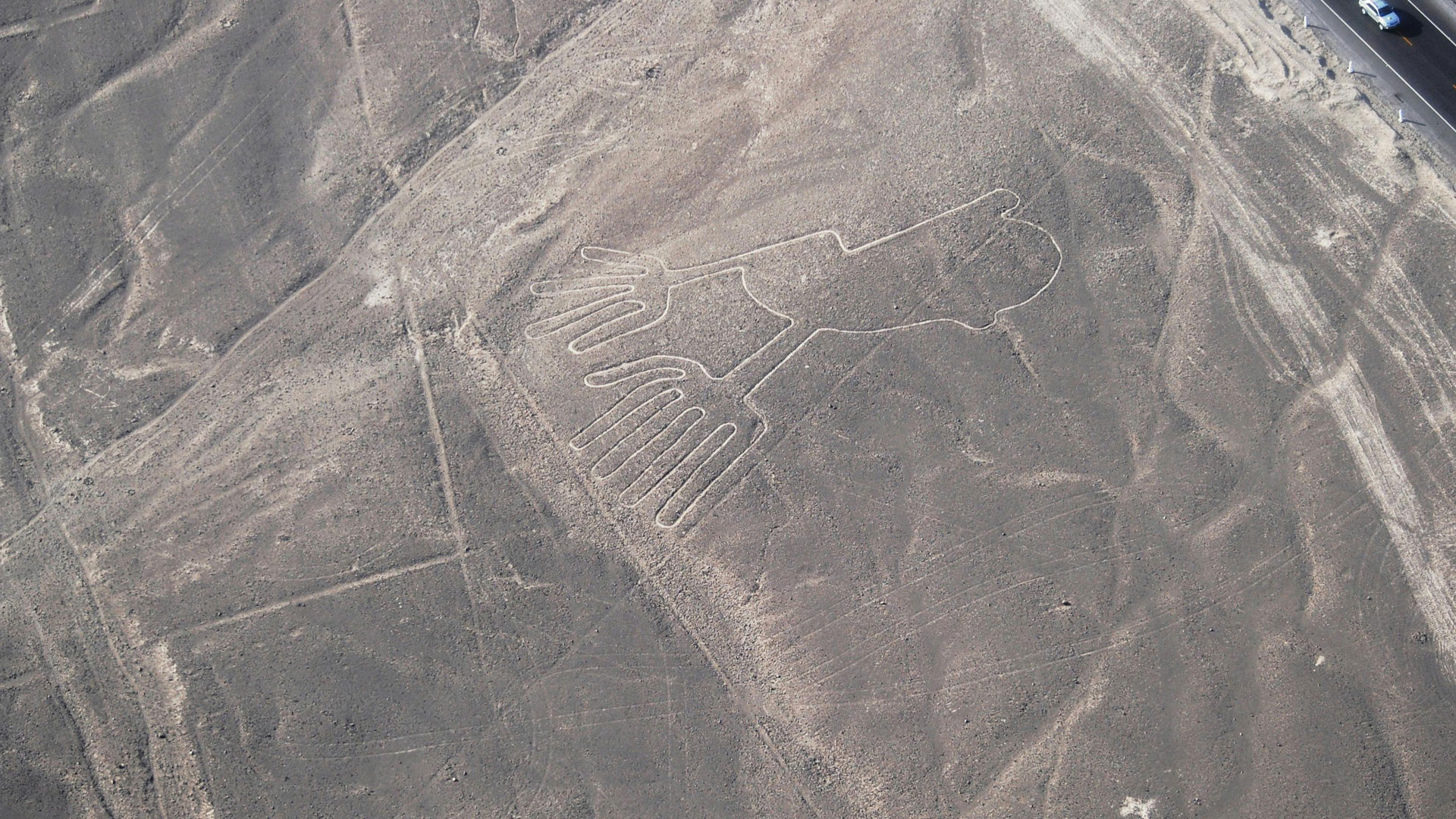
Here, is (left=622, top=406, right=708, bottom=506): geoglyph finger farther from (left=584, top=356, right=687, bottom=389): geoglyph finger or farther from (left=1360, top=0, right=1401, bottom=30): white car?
(left=1360, top=0, right=1401, bottom=30): white car

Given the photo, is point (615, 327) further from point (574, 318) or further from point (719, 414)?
point (719, 414)

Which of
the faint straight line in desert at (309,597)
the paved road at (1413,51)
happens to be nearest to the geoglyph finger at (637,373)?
the faint straight line in desert at (309,597)

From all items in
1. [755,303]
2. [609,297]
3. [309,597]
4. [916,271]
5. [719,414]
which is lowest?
[309,597]

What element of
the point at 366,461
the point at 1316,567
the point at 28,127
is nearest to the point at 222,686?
the point at 366,461

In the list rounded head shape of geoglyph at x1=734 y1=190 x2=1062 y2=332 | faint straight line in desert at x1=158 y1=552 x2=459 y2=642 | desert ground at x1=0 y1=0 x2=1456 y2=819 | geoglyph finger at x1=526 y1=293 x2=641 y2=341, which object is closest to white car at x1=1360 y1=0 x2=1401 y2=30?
desert ground at x1=0 y1=0 x2=1456 y2=819

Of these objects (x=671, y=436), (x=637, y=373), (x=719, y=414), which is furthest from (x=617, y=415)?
(x=719, y=414)

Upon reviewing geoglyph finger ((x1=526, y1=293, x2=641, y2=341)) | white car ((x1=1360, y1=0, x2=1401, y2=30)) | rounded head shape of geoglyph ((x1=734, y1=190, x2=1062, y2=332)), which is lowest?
geoglyph finger ((x1=526, y1=293, x2=641, y2=341))

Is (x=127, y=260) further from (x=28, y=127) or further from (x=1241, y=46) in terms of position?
(x=1241, y=46)
